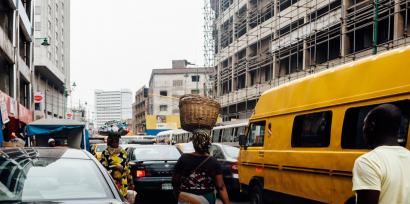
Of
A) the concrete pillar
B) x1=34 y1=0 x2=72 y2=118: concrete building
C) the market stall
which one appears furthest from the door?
x1=34 y1=0 x2=72 y2=118: concrete building

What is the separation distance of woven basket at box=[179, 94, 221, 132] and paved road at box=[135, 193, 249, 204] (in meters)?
2.05

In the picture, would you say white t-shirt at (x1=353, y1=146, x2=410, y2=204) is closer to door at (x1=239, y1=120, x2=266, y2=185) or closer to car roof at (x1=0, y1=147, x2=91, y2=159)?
car roof at (x1=0, y1=147, x2=91, y2=159)

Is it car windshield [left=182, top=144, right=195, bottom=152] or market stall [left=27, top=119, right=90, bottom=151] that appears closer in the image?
market stall [left=27, top=119, right=90, bottom=151]

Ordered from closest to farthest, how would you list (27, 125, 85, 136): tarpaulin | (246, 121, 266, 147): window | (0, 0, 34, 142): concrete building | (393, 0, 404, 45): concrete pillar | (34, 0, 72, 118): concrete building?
(246, 121, 266, 147): window → (27, 125, 85, 136): tarpaulin → (393, 0, 404, 45): concrete pillar → (0, 0, 34, 142): concrete building → (34, 0, 72, 118): concrete building

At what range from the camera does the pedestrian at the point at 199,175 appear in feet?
16.2

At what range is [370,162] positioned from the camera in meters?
2.54

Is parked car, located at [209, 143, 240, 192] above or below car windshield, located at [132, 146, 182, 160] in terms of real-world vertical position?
below

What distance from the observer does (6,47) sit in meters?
22.1

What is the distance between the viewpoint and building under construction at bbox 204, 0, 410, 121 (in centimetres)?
2100

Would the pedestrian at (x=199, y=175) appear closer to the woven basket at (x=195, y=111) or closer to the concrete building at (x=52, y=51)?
the woven basket at (x=195, y=111)

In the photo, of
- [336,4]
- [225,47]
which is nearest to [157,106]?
[225,47]

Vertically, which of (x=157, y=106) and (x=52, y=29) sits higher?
(x=52, y=29)

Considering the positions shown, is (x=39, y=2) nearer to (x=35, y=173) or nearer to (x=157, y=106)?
(x=157, y=106)

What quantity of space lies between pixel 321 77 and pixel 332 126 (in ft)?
2.90
